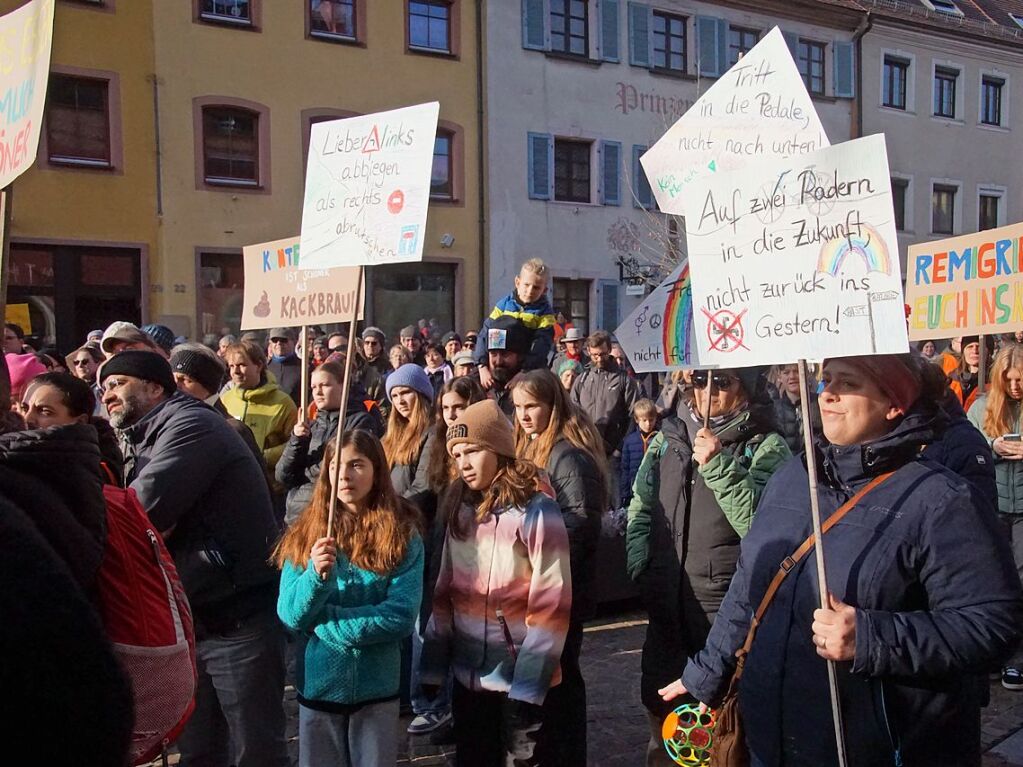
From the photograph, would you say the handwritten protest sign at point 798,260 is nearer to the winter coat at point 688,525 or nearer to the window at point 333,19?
the winter coat at point 688,525

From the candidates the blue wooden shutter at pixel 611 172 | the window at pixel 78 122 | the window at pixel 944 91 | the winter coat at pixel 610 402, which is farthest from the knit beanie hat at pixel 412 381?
the window at pixel 944 91

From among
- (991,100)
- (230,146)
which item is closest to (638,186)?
(230,146)

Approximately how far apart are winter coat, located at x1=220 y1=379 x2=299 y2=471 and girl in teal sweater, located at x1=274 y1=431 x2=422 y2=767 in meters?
2.27

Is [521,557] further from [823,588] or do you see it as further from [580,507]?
[823,588]

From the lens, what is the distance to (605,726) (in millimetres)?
4625

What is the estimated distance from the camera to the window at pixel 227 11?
55.3 ft

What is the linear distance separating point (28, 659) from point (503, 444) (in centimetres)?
235

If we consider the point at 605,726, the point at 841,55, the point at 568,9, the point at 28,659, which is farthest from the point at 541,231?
the point at 28,659

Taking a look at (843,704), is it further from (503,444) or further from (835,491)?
(503,444)

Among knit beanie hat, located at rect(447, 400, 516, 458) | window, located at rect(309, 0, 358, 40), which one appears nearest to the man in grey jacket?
knit beanie hat, located at rect(447, 400, 516, 458)

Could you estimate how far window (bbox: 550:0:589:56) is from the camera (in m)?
20.3

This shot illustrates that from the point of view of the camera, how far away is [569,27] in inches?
809

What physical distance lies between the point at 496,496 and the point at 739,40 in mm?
22178

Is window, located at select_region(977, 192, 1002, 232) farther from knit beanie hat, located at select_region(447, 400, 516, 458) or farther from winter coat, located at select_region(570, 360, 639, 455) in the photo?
knit beanie hat, located at select_region(447, 400, 516, 458)
